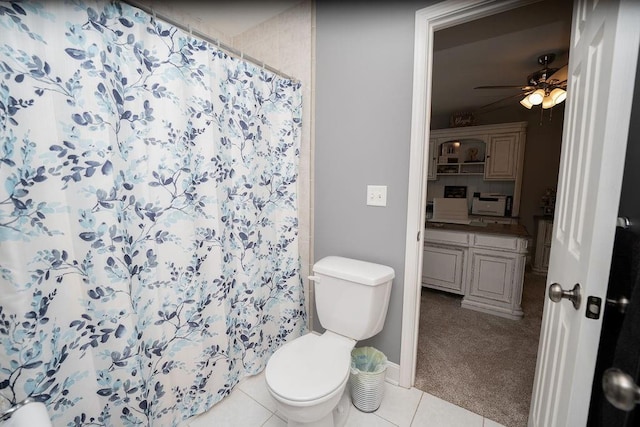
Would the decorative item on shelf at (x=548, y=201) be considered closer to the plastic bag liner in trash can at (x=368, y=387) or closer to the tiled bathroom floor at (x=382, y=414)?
the tiled bathroom floor at (x=382, y=414)

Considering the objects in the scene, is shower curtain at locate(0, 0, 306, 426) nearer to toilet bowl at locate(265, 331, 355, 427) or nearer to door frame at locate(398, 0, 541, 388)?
toilet bowl at locate(265, 331, 355, 427)

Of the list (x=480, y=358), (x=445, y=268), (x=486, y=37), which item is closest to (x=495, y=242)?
(x=445, y=268)

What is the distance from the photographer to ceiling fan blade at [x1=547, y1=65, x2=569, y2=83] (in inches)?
87.9

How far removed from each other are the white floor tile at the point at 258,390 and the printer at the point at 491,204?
3.55 meters

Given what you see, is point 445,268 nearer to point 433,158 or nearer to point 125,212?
point 433,158

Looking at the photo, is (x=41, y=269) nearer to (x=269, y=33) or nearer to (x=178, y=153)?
(x=178, y=153)

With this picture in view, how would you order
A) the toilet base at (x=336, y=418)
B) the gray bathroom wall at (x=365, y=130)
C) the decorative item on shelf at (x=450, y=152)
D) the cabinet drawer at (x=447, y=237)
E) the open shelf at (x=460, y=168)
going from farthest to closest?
1. the decorative item on shelf at (x=450, y=152)
2. the open shelf at (x=460, y=168)
3. the cabinet drawer at (x=447, y=237)
4. the gray bathroom wall at (x=365, y=130)
5. the toilet base at (x=336, y=418)

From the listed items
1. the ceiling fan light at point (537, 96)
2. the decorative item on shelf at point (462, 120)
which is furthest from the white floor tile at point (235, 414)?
the decorative item on shelf at point (462, 120)

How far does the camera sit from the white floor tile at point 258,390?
4.59 feet

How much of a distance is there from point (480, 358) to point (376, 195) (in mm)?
1384

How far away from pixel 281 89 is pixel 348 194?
0.77m

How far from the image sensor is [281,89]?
157cm

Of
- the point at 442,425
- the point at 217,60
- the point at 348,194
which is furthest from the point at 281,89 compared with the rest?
the point at 442,425

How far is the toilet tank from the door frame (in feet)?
0.50
